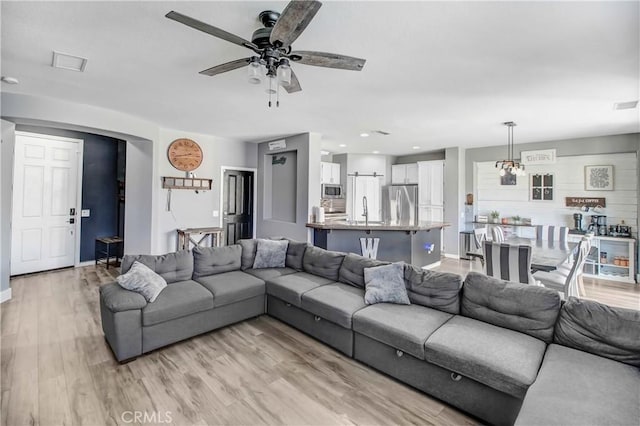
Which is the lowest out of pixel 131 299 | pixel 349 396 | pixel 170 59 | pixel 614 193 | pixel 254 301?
pixel 349 396

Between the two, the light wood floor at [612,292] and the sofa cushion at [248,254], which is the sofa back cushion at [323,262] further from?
the light wood floor at [612,292]

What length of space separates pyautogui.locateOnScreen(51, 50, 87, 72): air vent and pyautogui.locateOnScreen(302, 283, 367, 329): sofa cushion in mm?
3094

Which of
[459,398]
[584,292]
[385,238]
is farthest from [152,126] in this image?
[584,292]

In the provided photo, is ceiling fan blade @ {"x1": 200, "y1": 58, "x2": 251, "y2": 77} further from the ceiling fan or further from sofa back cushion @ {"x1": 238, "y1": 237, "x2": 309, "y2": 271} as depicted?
sofa back cushion @ {"x1": 238, "y1": 237, "x2": 309, "y2": 271}

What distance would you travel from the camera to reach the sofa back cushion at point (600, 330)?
195 centimetres

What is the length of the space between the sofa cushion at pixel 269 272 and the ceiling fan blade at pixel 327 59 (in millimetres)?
2495

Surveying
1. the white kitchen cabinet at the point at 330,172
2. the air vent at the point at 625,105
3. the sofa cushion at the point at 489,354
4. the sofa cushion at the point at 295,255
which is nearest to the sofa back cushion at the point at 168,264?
the sofa cushion at the point at 295,255

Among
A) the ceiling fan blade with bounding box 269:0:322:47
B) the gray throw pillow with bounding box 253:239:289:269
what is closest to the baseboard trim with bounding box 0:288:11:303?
the gray throw pillow with bounding box 253:239:289:269

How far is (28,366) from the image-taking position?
2609 millimetres

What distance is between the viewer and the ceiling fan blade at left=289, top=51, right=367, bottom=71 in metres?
2.14

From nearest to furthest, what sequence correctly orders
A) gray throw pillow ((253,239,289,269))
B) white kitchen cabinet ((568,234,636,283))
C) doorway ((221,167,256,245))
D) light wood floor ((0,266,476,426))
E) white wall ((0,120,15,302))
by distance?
light wood floor ((0,266,476,426))
white wall ((0,120,15,302))
gray throw pillow ((253,239,289,269))
white kitchen cabinet ((568,234,636,283))
doorway ((221,167,256,245))

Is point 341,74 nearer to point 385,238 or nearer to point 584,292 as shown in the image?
point 385,238

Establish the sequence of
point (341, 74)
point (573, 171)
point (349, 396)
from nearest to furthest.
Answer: point (349, 396), point (341, 74), point (573, 171)

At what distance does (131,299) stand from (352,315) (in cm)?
200
